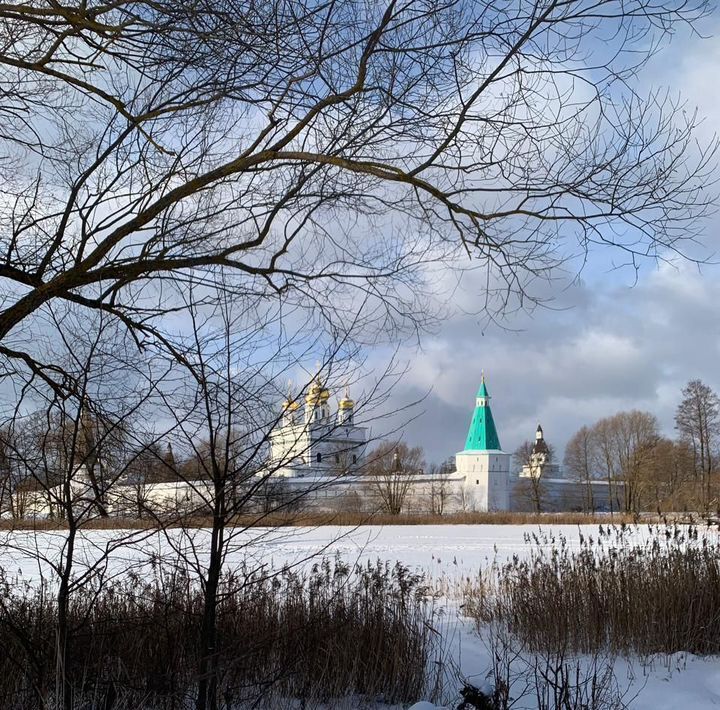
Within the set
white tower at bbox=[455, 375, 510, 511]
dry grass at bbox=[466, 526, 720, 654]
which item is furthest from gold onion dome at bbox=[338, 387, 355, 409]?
white tower at bbox=[455, 375, 510, 511]

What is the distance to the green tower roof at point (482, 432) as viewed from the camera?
6950cm

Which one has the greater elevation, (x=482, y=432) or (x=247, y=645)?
(x=482, y=432)

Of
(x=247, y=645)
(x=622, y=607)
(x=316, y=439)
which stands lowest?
(x=622, y=607)

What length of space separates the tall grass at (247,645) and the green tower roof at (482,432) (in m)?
63.1

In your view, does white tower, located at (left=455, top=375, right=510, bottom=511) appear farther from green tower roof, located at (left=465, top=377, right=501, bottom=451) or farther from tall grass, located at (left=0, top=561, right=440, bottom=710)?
tall grass, located at (left=0, top=561, right=440, bottom=710)

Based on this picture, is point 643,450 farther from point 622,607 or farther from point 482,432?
point 622,607

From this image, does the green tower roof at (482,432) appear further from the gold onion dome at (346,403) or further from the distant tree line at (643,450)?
the gold onion dome at (346,403)

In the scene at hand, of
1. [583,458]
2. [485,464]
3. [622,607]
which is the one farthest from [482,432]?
[622,607]

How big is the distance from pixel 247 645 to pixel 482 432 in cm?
6656

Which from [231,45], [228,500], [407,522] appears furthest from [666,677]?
[407,522]

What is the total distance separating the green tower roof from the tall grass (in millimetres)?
63145

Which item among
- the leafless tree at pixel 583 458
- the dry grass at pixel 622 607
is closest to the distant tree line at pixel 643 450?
the leafless tree at pixel 583 458

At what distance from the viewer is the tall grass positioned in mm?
4199

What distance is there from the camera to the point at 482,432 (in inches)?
2753
